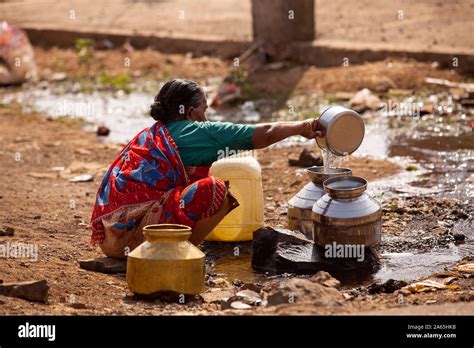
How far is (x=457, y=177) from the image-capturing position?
334 inches

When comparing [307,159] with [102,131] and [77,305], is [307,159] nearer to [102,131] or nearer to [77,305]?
[102,131]

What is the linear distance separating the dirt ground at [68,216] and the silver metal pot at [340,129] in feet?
3.45

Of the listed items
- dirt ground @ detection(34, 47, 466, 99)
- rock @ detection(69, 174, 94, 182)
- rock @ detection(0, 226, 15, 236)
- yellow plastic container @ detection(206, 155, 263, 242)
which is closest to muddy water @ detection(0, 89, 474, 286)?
yellow plastic container @ detection(206, 155, 263, 242)

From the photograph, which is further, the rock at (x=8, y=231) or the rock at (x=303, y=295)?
the rock at (x=8, y=231)

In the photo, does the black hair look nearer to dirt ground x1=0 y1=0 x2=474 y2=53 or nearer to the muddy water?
the muddy water

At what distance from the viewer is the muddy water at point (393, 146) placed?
6.45 metres

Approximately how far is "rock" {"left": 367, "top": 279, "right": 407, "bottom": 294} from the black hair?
62.4 inches

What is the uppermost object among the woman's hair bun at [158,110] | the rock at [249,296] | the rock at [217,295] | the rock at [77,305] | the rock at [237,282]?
the woman's hair bun at [158,110]

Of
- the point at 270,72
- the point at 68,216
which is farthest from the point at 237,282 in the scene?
the point at 270,72

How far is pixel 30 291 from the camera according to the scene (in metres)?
5.40

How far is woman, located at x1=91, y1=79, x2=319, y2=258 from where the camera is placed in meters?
6.21

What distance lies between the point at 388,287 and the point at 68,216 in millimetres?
2915

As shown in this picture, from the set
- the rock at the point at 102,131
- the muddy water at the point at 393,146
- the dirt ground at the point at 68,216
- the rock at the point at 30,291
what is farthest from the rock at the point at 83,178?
the rock at the point at 30,291

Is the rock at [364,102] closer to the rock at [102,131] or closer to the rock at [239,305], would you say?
the rock at [102,131]
